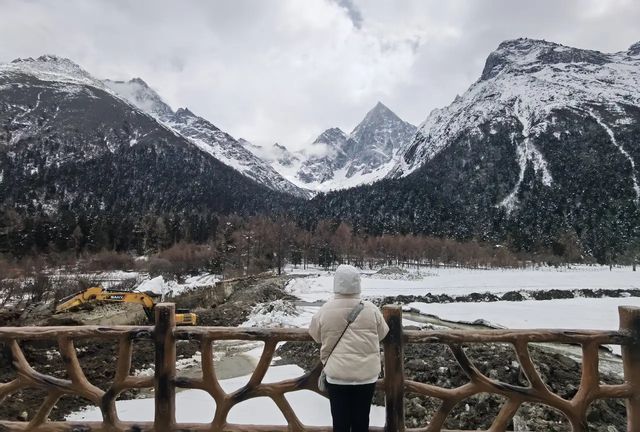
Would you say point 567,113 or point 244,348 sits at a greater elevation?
point 567,113

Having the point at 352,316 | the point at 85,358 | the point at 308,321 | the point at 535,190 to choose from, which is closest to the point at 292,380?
the point at 352,316

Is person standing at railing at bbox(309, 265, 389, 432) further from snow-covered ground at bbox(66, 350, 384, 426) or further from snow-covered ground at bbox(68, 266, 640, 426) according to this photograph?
snow-covered ground at bbox(68, 266, 640, 426)

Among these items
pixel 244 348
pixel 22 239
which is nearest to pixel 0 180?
pixel 22 239

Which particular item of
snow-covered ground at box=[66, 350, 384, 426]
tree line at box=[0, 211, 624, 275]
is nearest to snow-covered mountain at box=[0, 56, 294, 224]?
tree line at box=[0, 211, 624, 275]

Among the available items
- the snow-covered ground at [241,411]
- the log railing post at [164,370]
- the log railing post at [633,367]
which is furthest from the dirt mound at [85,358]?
the log railing post at [633,367]

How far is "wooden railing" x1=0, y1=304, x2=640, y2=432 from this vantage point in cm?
379

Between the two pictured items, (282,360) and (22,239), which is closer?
(282,360)

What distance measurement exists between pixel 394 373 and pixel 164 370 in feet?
6.91

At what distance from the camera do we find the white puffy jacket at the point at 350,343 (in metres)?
3.27

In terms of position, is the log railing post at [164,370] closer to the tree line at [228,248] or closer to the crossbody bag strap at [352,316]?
the crossbody bag strap at [352,316]

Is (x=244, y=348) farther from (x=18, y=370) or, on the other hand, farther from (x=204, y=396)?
(x=18, y=370)

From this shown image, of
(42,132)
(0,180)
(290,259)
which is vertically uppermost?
(42,132)

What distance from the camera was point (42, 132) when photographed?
19625cm

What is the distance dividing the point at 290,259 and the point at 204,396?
83288 millimetres
